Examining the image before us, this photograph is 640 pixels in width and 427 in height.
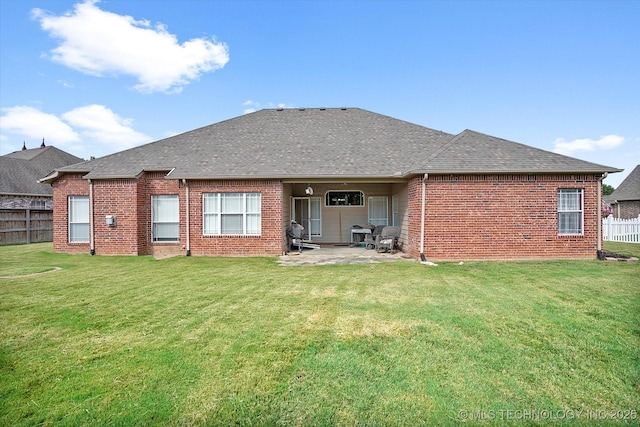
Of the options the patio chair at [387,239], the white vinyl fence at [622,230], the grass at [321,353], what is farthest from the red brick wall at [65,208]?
the white vinyl fence at [622,230]

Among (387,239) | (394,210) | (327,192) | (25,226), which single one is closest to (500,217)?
(387,239)

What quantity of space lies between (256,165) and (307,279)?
626 cm

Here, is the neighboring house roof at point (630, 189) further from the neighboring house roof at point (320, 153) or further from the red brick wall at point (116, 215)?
the red brick wall at point (116, 215)

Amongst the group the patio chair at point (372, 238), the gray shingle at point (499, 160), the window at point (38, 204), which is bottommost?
the patio chair at point (372, 238)

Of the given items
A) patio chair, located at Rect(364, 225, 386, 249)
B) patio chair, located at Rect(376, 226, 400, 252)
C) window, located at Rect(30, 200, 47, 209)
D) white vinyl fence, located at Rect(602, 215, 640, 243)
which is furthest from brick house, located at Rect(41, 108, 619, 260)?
white vinyl fence, located at Rect(602, 215, 640, 243)

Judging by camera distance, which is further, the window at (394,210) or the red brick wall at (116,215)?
the window at (394,210)

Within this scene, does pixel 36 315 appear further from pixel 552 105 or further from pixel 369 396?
pixel 552 105

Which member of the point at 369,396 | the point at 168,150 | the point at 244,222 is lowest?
the point at 369,396

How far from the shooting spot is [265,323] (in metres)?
4.91

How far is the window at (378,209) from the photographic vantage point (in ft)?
52.6

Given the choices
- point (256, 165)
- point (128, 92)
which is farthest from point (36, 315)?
point (128, 92)

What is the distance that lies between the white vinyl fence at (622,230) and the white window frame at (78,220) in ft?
81.5

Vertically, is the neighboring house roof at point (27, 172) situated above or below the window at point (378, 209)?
above

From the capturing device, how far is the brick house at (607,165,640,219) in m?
27.0
